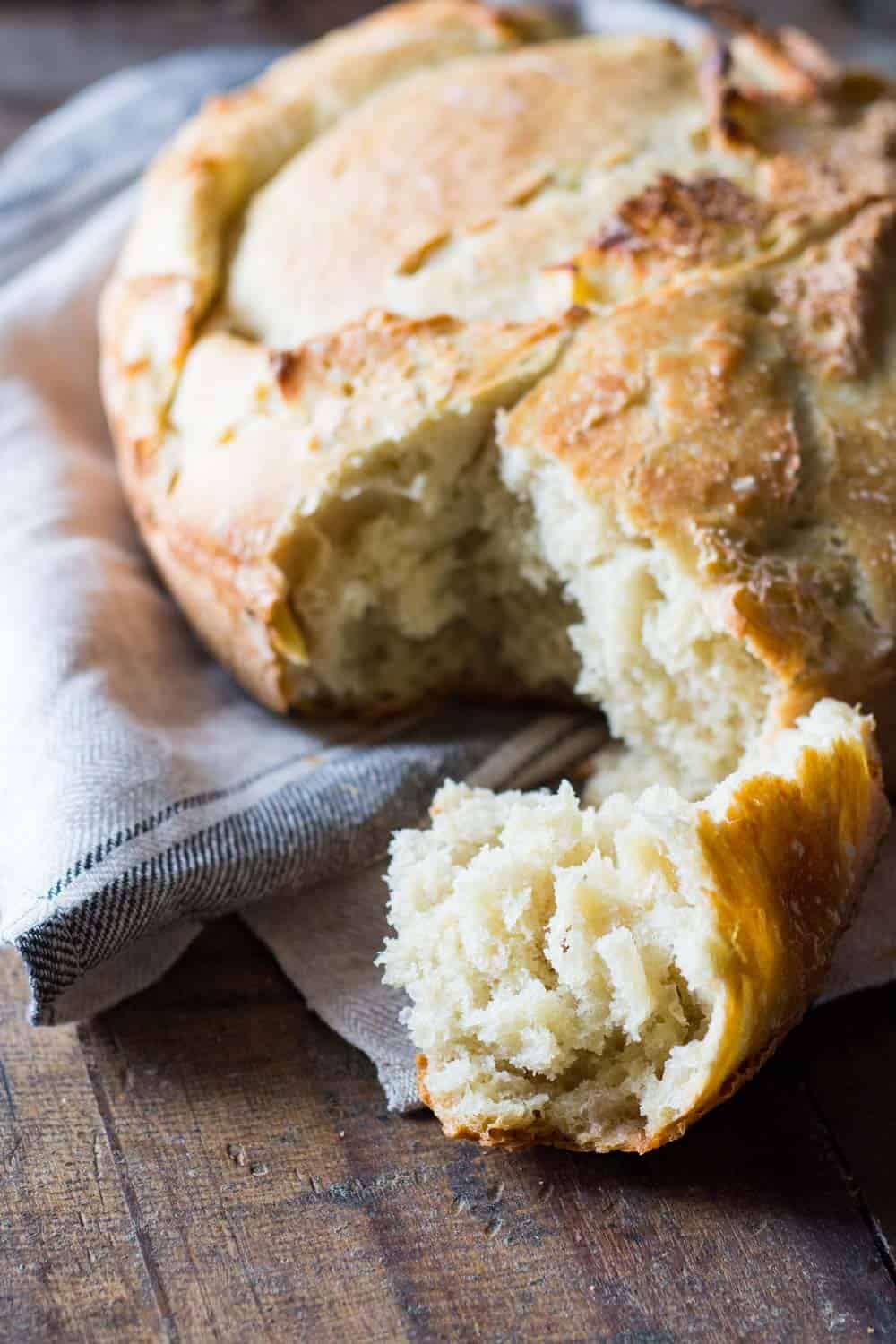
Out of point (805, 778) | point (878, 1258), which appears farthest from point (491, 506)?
point (878, 1258)

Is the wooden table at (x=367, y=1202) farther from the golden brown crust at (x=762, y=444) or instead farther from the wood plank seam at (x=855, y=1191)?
the golden brown crust at (x=762, y=444)

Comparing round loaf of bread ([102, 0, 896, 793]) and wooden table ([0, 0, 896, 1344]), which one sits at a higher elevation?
round loaf of bread ([102, 0, 896, 793])

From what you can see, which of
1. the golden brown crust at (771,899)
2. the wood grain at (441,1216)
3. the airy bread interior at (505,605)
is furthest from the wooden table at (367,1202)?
the airy bread interior at (505,605)

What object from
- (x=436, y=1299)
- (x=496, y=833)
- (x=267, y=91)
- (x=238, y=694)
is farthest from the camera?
(x=267, y=91)

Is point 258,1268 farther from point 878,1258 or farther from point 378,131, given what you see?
point 378,131

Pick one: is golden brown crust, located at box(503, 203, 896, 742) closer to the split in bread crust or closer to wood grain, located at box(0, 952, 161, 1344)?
the split in bread crust

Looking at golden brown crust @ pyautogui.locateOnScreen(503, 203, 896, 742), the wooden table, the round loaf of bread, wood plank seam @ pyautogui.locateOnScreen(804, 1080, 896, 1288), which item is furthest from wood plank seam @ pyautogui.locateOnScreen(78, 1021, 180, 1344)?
golden brown crust @ pyautogui.locateOnScreen(503, 203, 896, 742)
